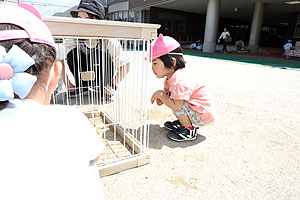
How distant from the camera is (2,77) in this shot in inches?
18.7

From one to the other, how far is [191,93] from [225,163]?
55 centimetres

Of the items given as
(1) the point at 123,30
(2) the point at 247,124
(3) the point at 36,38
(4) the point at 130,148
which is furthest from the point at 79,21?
(2) the point at 247,124

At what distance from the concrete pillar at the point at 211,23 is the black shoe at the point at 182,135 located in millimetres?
12136

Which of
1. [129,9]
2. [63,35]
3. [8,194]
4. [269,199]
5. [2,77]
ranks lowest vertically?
[269,199]

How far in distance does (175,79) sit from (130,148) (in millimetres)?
607

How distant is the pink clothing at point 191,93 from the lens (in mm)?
1586

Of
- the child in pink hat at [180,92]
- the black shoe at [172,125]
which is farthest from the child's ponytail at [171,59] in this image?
the black shoe at [172,125]

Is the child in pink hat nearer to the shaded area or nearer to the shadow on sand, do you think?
the shadow on sand

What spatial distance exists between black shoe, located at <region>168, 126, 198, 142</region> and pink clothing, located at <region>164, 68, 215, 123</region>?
0.49 feet

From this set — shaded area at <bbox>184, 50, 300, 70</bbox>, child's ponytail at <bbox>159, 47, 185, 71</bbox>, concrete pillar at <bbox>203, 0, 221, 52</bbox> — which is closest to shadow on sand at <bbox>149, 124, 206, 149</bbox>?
child's ponytail at <bbox>159, 47, 185, 71</bbox>

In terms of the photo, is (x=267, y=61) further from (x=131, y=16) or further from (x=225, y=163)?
(x=131, y=16)

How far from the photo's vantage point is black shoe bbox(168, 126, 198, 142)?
67.6 inches

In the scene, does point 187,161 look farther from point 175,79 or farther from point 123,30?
point 123,30

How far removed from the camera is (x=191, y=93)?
5.43ft
